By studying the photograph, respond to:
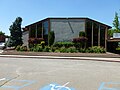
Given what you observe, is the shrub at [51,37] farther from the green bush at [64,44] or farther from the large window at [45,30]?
the green bush at [64,44]

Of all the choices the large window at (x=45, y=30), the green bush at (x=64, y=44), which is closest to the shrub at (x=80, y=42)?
the green bush at (x=64, y=44)

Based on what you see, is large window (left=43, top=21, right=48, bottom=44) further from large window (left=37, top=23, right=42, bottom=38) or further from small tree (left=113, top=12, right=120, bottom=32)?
small tree (left=113, top=12, right=120, bottom=32)

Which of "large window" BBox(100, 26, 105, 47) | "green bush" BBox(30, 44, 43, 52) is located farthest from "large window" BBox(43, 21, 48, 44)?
"large window" BBox(100, 26, 105, 47)

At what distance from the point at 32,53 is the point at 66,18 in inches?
378

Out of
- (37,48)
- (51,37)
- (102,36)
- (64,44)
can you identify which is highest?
(102,36)

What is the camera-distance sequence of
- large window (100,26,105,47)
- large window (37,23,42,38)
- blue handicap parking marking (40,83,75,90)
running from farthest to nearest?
large window (37,23,42,38) < large window (100,26,105,47) < blue handicap parking marking (40,83,75,90)

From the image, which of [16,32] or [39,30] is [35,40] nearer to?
[39,30]

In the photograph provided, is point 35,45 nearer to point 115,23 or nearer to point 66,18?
point 66,18

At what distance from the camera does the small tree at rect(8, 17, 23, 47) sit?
4719 cm

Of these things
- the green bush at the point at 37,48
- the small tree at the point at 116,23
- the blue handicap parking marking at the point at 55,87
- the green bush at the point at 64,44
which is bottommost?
the blue handicap parking marking at the point at 55,87

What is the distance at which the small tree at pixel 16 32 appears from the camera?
47188 millimetres

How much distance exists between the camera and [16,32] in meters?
47.3

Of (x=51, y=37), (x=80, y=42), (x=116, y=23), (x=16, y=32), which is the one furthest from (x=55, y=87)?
(x=116, y=23)

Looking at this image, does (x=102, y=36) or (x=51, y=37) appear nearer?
(x=51, y=37)
